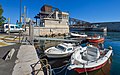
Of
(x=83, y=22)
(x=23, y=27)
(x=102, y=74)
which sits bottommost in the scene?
(x=102, y=74)

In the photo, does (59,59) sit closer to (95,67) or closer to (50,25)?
(95,67)

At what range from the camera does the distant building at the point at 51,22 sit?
4274 centimetres

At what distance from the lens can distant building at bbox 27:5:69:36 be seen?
4274 centimetres

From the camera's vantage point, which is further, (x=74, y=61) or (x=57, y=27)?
(x=57, y=27)

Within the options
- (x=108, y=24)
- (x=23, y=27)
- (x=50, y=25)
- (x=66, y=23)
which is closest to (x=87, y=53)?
(x=23, y=27)

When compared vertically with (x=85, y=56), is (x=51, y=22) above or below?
above

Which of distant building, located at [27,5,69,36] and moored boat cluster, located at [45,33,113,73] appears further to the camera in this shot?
distant building, located at [27,5,69,36]

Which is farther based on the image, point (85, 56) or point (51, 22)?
point (51, 22)

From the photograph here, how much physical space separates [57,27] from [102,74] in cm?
3734

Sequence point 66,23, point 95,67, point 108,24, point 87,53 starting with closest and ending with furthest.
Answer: point 95,67 → point 87,53 → point 66,23 → point 108,24

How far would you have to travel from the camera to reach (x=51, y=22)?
153 ft

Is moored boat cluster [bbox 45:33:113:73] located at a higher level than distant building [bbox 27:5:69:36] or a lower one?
lower

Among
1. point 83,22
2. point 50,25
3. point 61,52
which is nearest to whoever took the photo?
point 61,52

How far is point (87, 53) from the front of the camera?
14383 mm
